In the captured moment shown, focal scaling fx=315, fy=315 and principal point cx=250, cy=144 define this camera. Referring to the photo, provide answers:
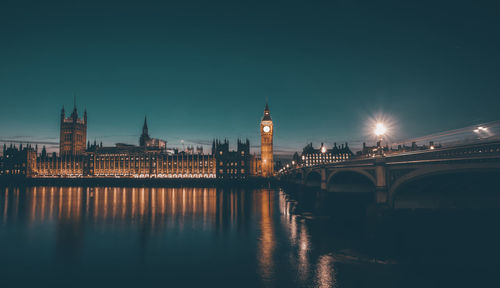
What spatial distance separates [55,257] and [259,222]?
2209cm

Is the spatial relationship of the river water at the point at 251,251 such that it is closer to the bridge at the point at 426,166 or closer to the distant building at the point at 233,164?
the bridge at the point at 426,166

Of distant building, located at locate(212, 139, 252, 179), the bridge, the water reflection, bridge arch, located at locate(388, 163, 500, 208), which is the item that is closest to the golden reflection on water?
the water reflection

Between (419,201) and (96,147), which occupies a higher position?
(96,147)

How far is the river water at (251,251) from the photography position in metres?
18.7

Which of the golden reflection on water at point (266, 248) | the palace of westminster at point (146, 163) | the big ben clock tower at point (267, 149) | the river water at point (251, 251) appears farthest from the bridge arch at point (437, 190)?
the big ben clock tower at point (267, 149)

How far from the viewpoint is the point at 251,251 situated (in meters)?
25.3

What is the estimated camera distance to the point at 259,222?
39.0 m

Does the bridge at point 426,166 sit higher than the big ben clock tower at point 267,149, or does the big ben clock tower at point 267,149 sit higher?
→ the big ben clock tower at point 267,149

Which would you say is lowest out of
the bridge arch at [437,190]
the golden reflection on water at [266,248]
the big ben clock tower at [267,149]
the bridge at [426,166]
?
the golden reflection on water at [266,248]

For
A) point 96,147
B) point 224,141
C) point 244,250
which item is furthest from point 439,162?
point 96,147

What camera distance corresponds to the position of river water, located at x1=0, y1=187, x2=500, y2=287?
18.7 meters

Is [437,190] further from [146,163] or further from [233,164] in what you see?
[146,163]

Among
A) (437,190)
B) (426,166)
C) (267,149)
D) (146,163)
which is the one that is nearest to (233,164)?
(267,149)

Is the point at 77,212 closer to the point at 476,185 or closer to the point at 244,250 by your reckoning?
the point at 244,250
